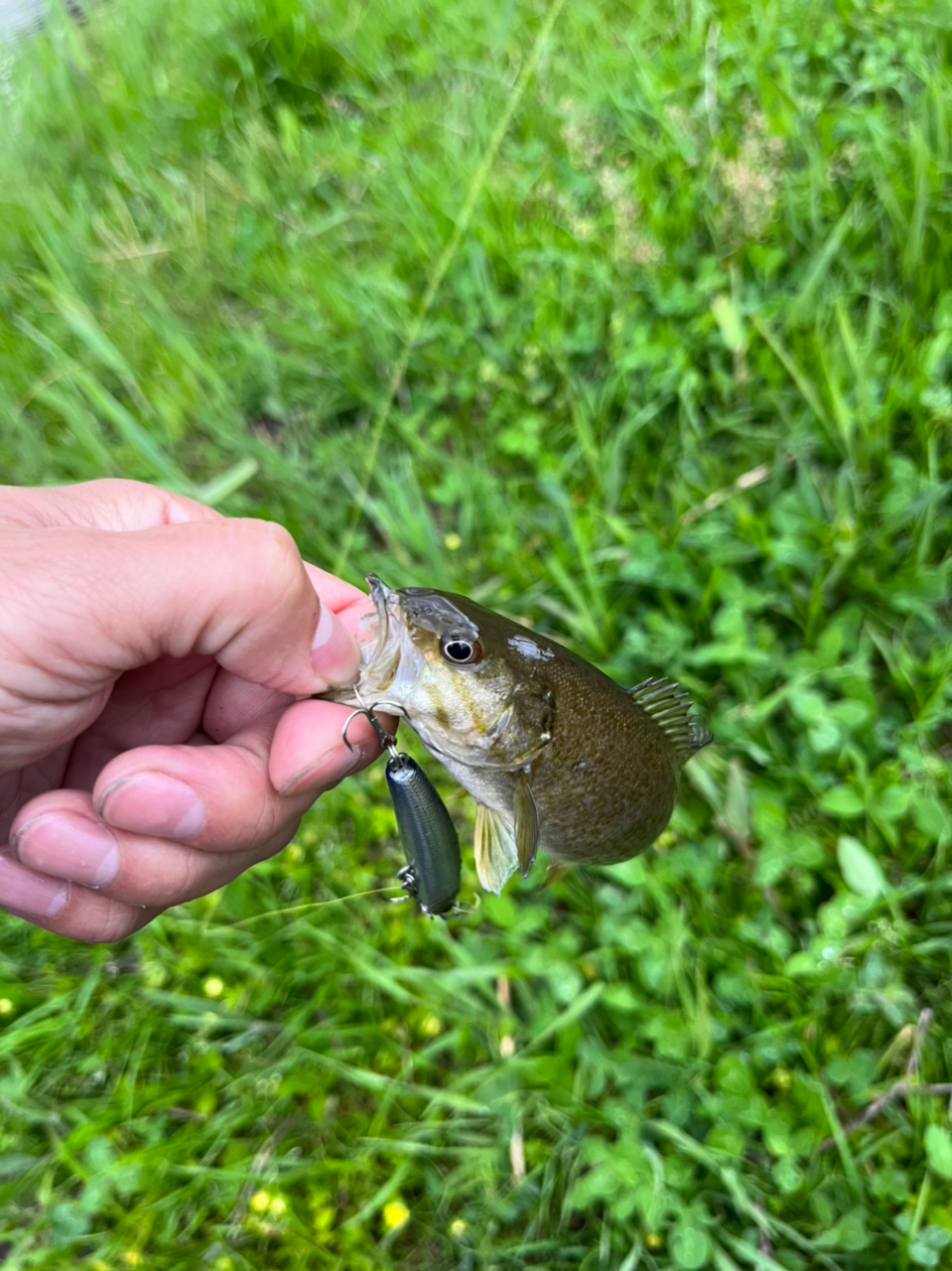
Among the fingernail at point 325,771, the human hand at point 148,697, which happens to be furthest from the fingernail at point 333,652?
the fingernail at point 325,771

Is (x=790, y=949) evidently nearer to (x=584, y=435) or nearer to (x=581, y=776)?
(x=581, y=776)

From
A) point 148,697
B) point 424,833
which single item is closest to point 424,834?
point 424,833

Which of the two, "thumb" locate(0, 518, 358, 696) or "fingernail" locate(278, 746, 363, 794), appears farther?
"fingernail" locate(278, 746, 363, 794)

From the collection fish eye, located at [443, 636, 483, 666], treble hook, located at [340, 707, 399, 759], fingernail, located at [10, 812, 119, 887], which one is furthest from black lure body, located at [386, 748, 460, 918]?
fingernail, located at [10, 812, 119, 887]

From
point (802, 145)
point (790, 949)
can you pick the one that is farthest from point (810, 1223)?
point (802, 145)

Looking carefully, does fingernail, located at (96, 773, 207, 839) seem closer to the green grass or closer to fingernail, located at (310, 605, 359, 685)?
fingernail, located at (310, 605, 359, 685)

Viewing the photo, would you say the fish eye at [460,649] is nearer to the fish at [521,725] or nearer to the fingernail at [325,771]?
the fish at [521,725]

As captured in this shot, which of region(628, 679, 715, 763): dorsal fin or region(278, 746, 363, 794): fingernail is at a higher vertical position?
region(278, 746, 363, 794): fingernail
